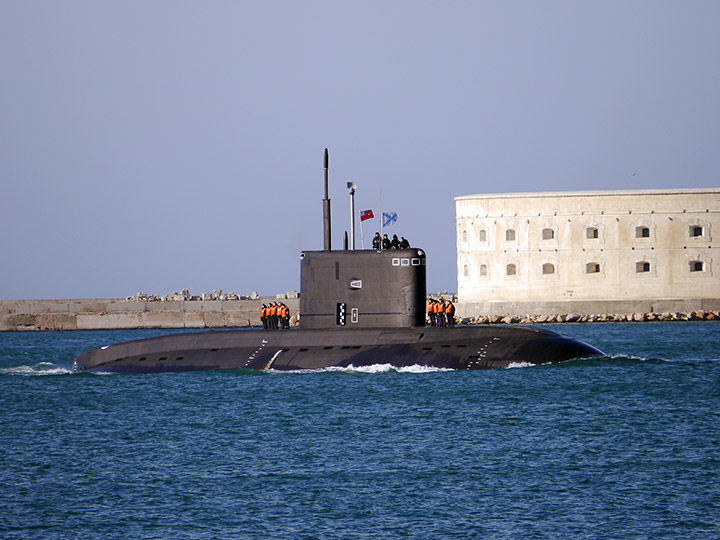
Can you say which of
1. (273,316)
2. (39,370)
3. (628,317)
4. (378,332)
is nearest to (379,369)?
(378,332)

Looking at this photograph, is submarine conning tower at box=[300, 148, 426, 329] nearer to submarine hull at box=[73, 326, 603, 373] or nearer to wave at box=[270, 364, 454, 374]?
submarine hull at box=[73, 326, 603, 373]

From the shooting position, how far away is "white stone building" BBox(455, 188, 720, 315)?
238 ft

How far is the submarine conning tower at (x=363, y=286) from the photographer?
104 ft

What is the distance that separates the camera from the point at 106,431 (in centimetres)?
2577

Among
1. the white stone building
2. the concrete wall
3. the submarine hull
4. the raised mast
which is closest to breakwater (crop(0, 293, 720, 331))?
the concrete wall

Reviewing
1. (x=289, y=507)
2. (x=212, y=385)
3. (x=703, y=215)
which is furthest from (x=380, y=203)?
(x=703, y=215)

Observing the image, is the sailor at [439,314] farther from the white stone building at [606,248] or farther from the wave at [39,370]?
the white stone building at [606,248]

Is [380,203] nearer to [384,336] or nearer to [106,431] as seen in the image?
[384,336]

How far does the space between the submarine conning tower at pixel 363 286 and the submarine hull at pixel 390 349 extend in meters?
0.43

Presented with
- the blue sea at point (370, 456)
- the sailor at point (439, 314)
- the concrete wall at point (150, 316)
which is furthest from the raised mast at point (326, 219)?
the concrete wall at point (150, 316)

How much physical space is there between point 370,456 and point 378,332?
1048cm

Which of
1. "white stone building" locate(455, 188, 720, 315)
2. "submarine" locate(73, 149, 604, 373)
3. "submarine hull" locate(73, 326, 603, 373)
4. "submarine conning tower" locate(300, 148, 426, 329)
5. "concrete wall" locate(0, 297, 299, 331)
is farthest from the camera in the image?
"concrete wall" locate(0, 297, 299, 331)

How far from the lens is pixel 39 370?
43375mm

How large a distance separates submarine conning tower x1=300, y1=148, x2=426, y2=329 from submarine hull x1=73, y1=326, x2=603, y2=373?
434 mm
